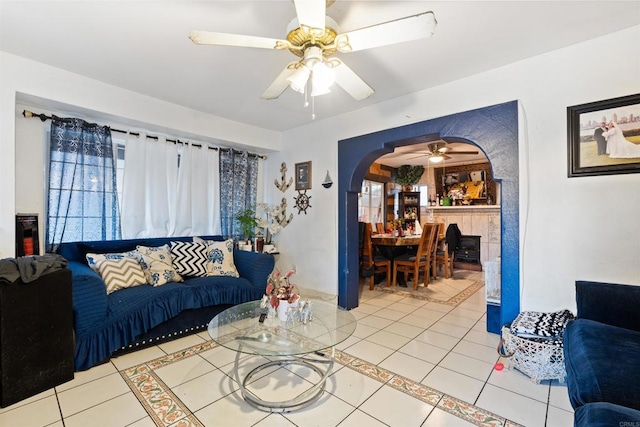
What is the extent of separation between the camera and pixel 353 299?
363 centimetres

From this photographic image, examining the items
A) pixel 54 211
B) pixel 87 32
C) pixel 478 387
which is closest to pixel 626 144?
pixel 478 387

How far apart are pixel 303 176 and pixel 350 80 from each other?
225 cm

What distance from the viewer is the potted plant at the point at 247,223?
161 inches

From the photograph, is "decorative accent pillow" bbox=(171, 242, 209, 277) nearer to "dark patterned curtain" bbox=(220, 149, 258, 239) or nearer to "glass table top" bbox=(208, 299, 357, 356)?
"dark patterned curtain" bbox=(220, 149, 258, 239)

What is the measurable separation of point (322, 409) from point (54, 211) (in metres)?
3.05

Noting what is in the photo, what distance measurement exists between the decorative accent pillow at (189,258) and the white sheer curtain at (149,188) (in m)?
0.53

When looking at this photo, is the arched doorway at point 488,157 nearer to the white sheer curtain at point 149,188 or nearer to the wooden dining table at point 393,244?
the wooden dining table at point 393,244

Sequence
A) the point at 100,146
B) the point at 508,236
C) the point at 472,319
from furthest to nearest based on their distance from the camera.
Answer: the point at 472,319 → the point at 100,146 → the point at 508,236

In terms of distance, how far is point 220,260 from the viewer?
322 centimetres

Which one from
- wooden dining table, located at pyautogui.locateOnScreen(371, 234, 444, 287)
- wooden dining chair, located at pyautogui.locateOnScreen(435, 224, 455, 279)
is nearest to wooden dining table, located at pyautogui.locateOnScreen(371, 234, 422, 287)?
wooden dining table, located at pyautogui.locateOnScreen(371, 234, 444, 287)

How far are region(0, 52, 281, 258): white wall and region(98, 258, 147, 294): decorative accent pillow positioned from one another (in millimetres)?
716

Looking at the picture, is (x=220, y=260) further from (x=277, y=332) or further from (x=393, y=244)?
(x=393, y=244)

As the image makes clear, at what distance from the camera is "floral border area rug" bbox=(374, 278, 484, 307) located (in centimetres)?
401

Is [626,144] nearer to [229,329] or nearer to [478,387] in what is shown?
[478,387]
